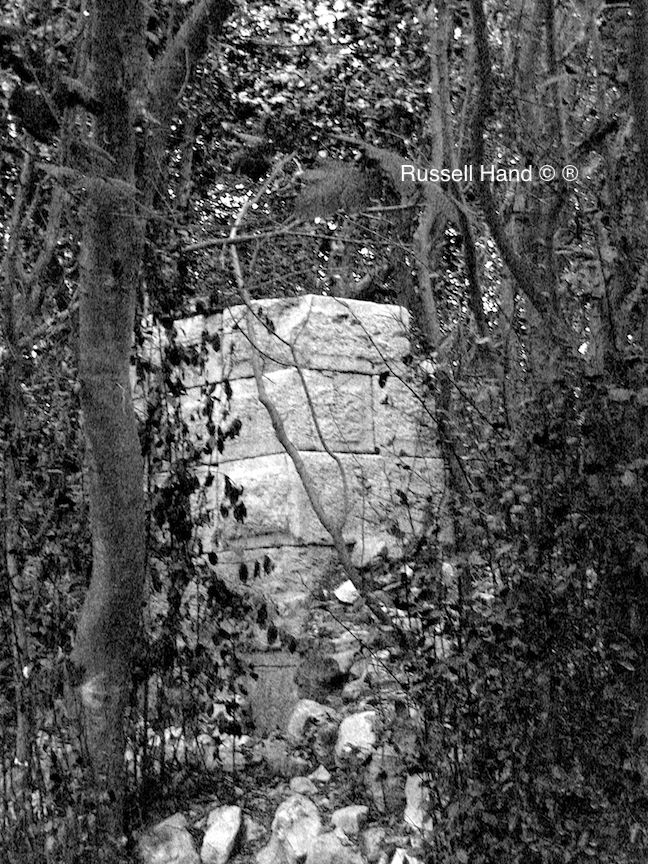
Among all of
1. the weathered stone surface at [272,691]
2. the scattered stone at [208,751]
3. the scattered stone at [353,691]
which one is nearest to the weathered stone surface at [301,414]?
the weathered stone surface at [272,691]

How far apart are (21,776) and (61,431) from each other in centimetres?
158

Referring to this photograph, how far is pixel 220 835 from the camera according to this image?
199 inches

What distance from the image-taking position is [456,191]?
12.8ft

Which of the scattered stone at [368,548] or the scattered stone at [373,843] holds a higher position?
the scattered stone at [368,548]

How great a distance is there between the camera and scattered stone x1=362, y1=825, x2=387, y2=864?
188 inches

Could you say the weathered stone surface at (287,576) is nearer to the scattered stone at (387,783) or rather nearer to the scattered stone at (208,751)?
the scattered stone at (208,751)

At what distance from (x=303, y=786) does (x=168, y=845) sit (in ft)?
2.16

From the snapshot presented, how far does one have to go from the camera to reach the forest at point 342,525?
3777 millimetres

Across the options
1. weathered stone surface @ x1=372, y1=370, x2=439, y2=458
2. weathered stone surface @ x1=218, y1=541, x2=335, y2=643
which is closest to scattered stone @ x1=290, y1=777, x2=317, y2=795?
weathered stone surface @ x1=218, y1=541, x2=335, y2=643

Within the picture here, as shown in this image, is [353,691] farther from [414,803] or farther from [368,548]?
[414,803]

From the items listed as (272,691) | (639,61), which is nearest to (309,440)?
(272,691)

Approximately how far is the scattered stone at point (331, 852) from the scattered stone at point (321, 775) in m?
0.49

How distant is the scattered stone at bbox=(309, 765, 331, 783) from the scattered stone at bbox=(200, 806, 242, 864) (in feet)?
1.33

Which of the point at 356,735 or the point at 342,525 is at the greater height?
the point at 342,525
